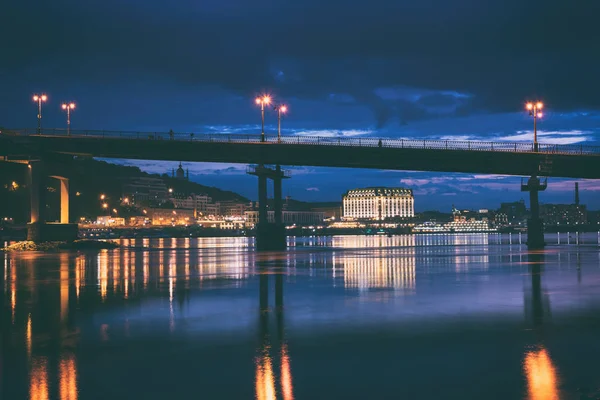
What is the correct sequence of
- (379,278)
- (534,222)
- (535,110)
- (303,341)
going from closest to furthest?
(303,341)
(379,278)
(535,110)
(534,222)

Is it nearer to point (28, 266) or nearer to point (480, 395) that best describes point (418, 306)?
point (480, 395)

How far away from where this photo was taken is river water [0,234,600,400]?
45.0 ft

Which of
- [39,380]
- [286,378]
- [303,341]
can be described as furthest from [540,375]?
[39,380]

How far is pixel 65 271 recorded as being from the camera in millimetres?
48000

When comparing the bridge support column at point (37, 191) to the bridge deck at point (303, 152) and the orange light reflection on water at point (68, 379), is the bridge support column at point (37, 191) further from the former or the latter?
the orange light reflection on water at point (68, 379)

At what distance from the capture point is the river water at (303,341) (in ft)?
45.0

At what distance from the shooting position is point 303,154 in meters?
92.6

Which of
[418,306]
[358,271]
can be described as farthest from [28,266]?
[418,306]

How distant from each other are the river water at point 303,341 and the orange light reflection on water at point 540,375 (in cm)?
4

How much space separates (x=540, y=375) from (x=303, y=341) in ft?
22.4

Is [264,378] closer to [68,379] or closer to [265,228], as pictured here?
[68,379]

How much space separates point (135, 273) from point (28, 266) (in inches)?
521

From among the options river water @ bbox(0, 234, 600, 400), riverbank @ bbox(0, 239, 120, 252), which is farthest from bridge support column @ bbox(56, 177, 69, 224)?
river water @ bbox(0, 234, 600, 400)

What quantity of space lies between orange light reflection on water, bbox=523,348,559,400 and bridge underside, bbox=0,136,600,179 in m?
76.0
